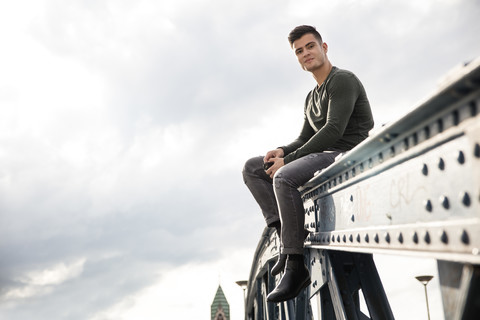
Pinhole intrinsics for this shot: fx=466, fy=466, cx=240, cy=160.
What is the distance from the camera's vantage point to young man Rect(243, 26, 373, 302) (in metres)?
3.89

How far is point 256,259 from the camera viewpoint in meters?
8.61

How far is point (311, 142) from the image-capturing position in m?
3.92

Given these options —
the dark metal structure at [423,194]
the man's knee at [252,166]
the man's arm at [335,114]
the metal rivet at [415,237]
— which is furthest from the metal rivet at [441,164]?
the man's knee at [252,166]

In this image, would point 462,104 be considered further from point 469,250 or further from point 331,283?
point 331,283

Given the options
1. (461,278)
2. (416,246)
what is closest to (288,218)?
(416,246)

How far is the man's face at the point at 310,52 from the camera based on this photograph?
4320 millimetres

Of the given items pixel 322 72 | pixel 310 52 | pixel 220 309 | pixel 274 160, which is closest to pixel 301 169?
pixel 274 160

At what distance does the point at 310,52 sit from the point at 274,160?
1.06 m

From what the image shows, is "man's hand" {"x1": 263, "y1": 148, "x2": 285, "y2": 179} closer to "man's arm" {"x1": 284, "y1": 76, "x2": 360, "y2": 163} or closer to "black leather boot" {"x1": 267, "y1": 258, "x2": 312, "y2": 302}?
"man's arm" {"x1": 284, "y1": 76, "x2": 360, "y2": 163}

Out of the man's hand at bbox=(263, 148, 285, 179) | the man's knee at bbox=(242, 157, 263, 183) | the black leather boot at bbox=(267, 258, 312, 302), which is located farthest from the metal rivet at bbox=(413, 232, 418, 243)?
the man's knee at bbox=(242, 157, 263, 183)

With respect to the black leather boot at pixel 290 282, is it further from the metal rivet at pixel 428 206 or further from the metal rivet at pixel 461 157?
the metal rivet at pixel 461 157

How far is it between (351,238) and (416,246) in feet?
3.19

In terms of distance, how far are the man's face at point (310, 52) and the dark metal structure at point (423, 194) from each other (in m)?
1.25

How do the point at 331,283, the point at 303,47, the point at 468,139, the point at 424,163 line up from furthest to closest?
the point at 303,47 → the point at 331,283 → the point at 424,163 → the point at 468,139
